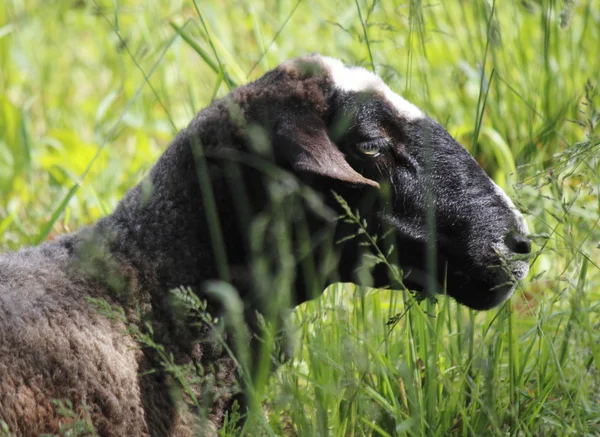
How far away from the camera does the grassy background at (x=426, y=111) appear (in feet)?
8.54

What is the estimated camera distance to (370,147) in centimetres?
288

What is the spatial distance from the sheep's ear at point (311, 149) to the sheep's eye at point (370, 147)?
0.10 meters

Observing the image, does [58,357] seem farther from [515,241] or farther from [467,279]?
[515,241]

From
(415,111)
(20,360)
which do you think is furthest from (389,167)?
(20,360)

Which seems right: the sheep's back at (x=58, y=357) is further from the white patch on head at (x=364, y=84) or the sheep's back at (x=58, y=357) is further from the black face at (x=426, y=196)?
the white patch on head at (x=364, y=84)

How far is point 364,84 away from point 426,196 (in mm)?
417

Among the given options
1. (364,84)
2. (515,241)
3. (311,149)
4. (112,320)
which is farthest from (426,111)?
(112,320)

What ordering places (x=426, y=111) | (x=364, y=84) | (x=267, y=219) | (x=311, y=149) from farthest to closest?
1. (x=426, y=111)
2. (x=364, y=84)
3. (x=267, y=219)
4. (x=311, y=149)

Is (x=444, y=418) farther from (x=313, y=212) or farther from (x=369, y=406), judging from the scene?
(x=313, y=212)

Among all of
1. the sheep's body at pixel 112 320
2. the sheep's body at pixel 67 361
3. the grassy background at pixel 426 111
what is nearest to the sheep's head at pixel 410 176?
the grassy background at pixel 426 111

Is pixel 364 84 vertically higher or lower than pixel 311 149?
higher

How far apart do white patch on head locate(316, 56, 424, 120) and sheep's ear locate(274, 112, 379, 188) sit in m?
0.18

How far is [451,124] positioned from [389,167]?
2002 mm

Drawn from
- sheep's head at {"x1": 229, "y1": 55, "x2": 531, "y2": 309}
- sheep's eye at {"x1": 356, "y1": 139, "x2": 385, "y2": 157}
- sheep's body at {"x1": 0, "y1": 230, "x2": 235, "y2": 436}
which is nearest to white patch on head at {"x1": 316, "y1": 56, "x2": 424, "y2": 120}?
sheep's head at {"x1": 229, "y1": 55, "x2": 531, "y2": 309}
